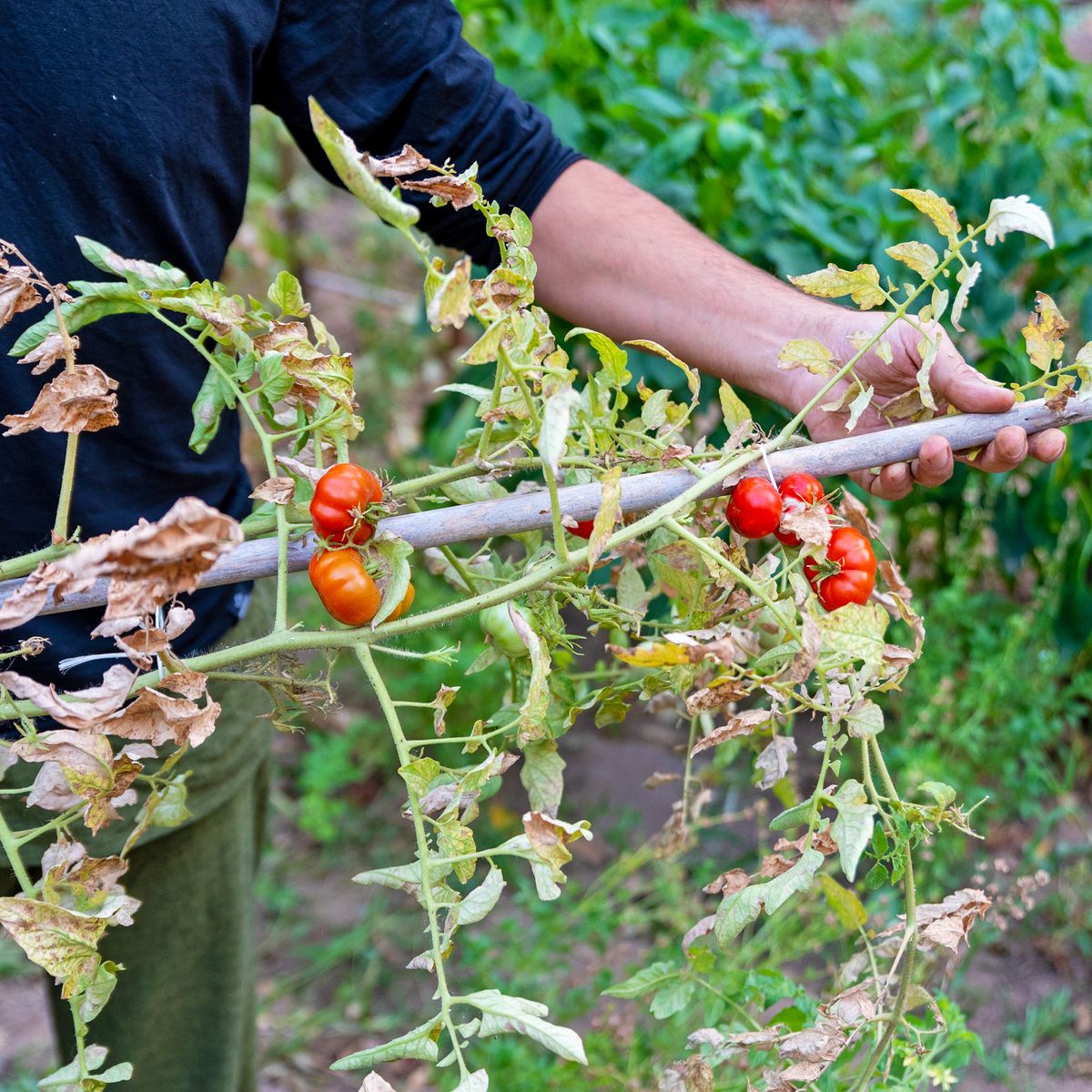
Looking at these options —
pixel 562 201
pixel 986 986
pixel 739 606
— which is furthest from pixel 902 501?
pixel 739 606

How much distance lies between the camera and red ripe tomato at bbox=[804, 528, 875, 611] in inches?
35.6

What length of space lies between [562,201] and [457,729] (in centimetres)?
129

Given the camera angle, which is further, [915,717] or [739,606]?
[915,717]

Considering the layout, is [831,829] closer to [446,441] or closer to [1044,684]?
[1044,684]

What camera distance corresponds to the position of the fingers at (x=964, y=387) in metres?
0.96

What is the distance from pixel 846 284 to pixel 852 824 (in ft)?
1.37

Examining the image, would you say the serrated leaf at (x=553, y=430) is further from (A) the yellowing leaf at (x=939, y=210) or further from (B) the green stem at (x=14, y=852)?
(B) the green stem at (x=14, y=852)

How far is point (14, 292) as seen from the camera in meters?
0.82

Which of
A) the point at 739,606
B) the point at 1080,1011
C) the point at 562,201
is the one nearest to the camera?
the point at 739,606

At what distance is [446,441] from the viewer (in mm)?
2385

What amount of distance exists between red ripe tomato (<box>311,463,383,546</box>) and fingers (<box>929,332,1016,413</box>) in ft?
1.63

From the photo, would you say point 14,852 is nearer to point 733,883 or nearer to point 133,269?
point 133,269

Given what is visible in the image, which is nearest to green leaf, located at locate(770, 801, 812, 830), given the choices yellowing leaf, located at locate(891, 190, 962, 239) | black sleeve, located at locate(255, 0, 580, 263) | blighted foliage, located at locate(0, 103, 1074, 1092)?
blighted foliage, located at locate(0, 103, 1074, 1092)

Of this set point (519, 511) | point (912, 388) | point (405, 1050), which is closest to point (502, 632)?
point (519, 511)
